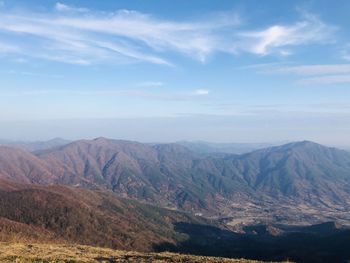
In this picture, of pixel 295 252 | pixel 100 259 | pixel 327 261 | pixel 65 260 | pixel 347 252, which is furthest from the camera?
pixel 347 252

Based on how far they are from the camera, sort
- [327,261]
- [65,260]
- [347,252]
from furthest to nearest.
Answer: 1. [347,252]
2. [327,261]
3. [65,260]

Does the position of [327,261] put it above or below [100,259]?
below

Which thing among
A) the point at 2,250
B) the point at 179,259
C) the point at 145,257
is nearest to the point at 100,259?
the point at 145,257

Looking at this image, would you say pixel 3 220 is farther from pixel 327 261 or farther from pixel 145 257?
pixel 145 257

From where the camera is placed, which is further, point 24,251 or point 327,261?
point 327,261

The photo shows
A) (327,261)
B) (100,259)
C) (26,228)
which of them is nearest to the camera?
(100,259)

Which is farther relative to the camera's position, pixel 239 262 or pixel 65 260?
pixel 239 262

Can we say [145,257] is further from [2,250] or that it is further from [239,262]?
[2,250]

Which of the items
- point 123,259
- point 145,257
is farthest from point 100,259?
point 145,257

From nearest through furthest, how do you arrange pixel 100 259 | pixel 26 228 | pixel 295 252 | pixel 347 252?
1. pixel 100 259
2. pixel 295 252
3. pixel 347 252
4. pixel 26 228
